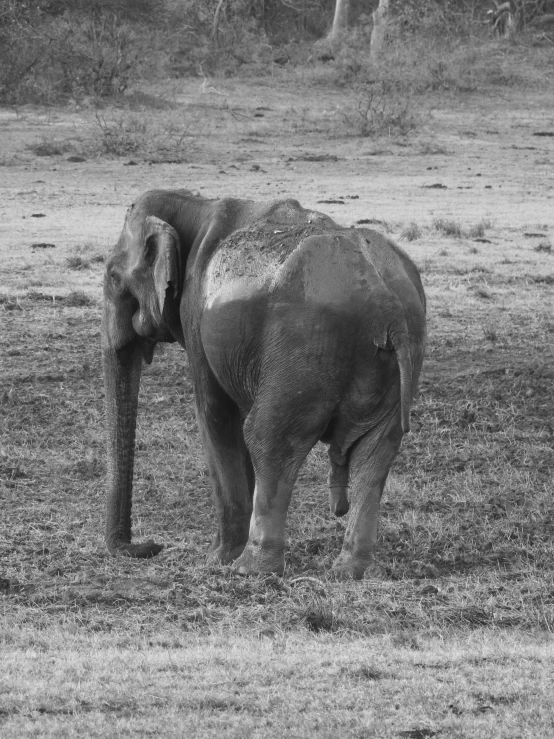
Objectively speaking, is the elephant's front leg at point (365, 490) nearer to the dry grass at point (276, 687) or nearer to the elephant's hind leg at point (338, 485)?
the elephant's hind leg at point (338, 485)

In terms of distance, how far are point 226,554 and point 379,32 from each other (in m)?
26.9

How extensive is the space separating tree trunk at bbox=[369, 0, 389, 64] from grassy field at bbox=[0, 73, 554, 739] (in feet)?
48.3

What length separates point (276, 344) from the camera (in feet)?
18.8

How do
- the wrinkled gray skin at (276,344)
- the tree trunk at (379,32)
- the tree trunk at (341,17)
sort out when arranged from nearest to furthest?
1. the wrinkled gray skin at (276,344)
2. the tree trunk at (379,32)
3. the tree trunk at (341,17)

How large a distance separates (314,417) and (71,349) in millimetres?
5134

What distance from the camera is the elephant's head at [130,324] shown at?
633cm

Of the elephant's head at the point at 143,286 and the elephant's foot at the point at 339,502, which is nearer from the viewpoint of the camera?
the elephant's foot at the point at 339,502

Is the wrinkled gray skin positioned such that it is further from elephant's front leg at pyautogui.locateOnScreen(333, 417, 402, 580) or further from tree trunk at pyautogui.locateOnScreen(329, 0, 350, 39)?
tree trunk at pyautogui.locateOnScreen(329, 0, 350, 39)

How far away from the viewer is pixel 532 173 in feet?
68.0

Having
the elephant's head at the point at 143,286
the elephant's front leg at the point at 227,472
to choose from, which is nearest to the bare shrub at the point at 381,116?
the elephant's head at the point at 143,286

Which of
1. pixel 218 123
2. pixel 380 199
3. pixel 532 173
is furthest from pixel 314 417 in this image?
pixel 218 123

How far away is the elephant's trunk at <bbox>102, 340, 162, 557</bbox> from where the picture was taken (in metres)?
6.61

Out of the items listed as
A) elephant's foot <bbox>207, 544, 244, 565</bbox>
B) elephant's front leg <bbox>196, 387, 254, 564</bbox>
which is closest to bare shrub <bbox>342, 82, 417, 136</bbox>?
elephant's front leg <bbox>196, 387, 254, 564</bbox>

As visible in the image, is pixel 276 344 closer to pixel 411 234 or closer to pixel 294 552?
pixel 294 552
